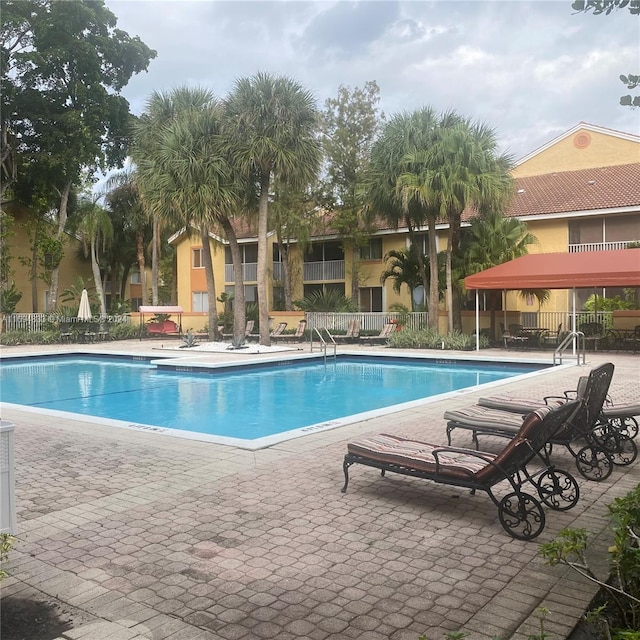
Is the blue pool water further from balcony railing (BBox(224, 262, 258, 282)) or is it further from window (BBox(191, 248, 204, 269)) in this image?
window (BBox(191, 248, 204, 269))

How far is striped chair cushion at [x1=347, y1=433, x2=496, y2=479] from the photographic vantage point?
4859 millimetres

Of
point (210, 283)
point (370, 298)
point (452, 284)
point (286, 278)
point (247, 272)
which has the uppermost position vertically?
point (247, 272)

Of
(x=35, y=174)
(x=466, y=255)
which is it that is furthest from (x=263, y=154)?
(x=35, y=174)

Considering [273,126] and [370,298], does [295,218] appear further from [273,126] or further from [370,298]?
[273,126]

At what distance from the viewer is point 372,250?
3275 centimetres

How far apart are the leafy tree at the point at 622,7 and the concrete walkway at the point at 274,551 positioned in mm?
2519

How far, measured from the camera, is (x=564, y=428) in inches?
229

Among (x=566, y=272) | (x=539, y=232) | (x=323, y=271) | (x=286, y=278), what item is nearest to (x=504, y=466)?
(x=566, y=272)

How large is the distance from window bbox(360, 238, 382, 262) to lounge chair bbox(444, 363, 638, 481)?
25800 mm

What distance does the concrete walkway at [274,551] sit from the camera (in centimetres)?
335

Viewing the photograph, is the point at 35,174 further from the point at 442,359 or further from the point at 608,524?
the point at 608,524

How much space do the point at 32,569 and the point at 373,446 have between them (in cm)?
275

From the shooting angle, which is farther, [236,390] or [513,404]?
[236,390]

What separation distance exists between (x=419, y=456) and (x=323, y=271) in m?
29.3
